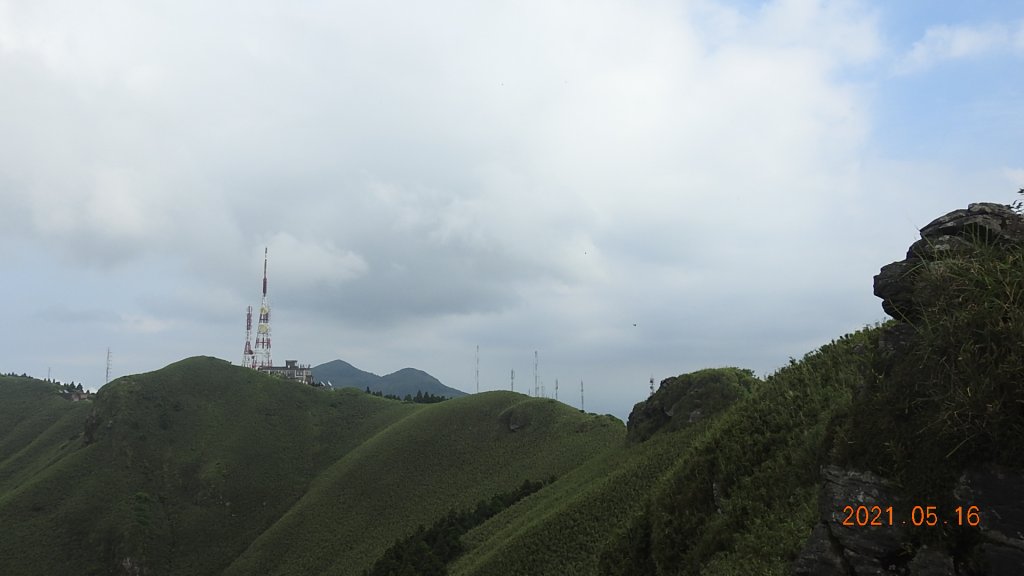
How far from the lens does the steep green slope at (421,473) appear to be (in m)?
80.2

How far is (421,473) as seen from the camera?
9812 cm

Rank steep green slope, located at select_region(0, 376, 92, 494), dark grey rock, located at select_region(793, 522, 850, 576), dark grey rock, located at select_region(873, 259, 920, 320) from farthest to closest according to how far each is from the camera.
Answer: steep green slope, located at select_region(0, 376, 92, 494), dark grey rock, located at select_region(873, 259, 920, 320), dark grey rock, located at select_region(793, 522, 850, 576)

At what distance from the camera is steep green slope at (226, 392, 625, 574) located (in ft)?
263

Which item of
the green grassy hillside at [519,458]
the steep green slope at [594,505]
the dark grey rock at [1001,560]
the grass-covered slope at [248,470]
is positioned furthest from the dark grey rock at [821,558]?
the grass-covered slope at [248,470]

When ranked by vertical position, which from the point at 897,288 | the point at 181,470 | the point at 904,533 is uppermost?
the point at 897,288

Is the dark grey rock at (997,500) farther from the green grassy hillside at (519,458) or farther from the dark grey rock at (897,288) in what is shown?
the dark grey rock at (897,288)

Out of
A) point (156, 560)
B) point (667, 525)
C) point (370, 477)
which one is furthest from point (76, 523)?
point (667, 525)

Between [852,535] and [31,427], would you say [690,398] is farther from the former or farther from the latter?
[31,427]

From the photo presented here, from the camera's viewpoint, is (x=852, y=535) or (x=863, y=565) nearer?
(x=863, y=565)

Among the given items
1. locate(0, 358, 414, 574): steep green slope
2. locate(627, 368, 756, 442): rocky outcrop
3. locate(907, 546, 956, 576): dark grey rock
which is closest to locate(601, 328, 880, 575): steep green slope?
locate(907, 546, 956, 576): dark grey rock

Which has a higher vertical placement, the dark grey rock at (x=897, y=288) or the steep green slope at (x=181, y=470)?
the dark grey rock at (x=897, y=288)

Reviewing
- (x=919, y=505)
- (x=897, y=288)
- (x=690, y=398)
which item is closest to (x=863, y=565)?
(x=919, y=505)

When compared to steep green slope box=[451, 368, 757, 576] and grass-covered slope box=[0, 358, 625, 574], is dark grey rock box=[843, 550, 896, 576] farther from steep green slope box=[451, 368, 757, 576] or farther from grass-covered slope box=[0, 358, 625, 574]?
grass-covered slope box=[0, 358, 625, 574]

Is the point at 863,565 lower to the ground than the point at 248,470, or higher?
higher
